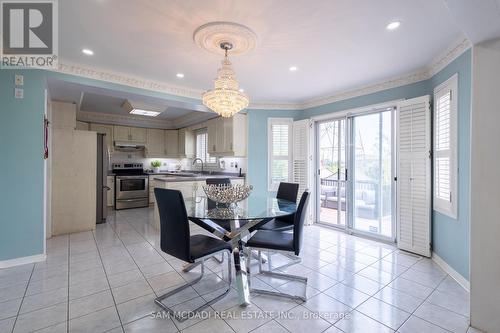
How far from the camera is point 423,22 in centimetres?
211

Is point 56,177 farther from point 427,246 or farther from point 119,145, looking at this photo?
point 427,246

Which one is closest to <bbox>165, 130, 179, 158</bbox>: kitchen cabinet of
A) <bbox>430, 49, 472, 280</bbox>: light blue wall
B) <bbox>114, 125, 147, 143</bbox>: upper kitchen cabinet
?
<bbox>114, 125, 147, 143</bbox>: upper kitchen cabinet

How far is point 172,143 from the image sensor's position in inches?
280

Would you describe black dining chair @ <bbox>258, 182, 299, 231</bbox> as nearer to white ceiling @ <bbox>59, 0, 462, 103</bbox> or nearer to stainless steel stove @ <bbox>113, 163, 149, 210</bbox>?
white ceiling @ <bbox>59, 0, 462, 103</bbox>

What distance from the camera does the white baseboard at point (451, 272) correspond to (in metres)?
2.31

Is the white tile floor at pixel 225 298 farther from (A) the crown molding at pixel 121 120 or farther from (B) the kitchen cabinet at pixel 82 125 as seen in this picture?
(A) the crown molding at pixel 121 120

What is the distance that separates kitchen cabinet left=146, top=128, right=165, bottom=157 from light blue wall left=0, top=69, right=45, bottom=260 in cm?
392

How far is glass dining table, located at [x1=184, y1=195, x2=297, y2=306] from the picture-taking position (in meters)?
2.15

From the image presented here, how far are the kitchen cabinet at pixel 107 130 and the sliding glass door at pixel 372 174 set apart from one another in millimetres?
5868

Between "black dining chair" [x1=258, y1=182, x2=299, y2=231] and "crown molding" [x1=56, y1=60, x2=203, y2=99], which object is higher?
"crown molding" [x1=56, y1=60, x2=203, y2=99]

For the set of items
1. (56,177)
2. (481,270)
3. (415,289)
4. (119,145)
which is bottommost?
(415,289)

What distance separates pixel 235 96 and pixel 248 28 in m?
0.63

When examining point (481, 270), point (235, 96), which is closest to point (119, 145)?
point (235, 96)

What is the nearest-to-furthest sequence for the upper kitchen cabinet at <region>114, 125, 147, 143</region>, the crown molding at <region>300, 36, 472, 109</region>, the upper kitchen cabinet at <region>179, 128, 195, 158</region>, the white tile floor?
1. the white tile floor
2. the crown molding at <region>300, 36, 472, 109</region>
3. the upper kitchen cabinet at <region>114, 125, 147, 143</region>
4. the upper kitchen cabinet at <region>179, 128, 195, 158</region>
